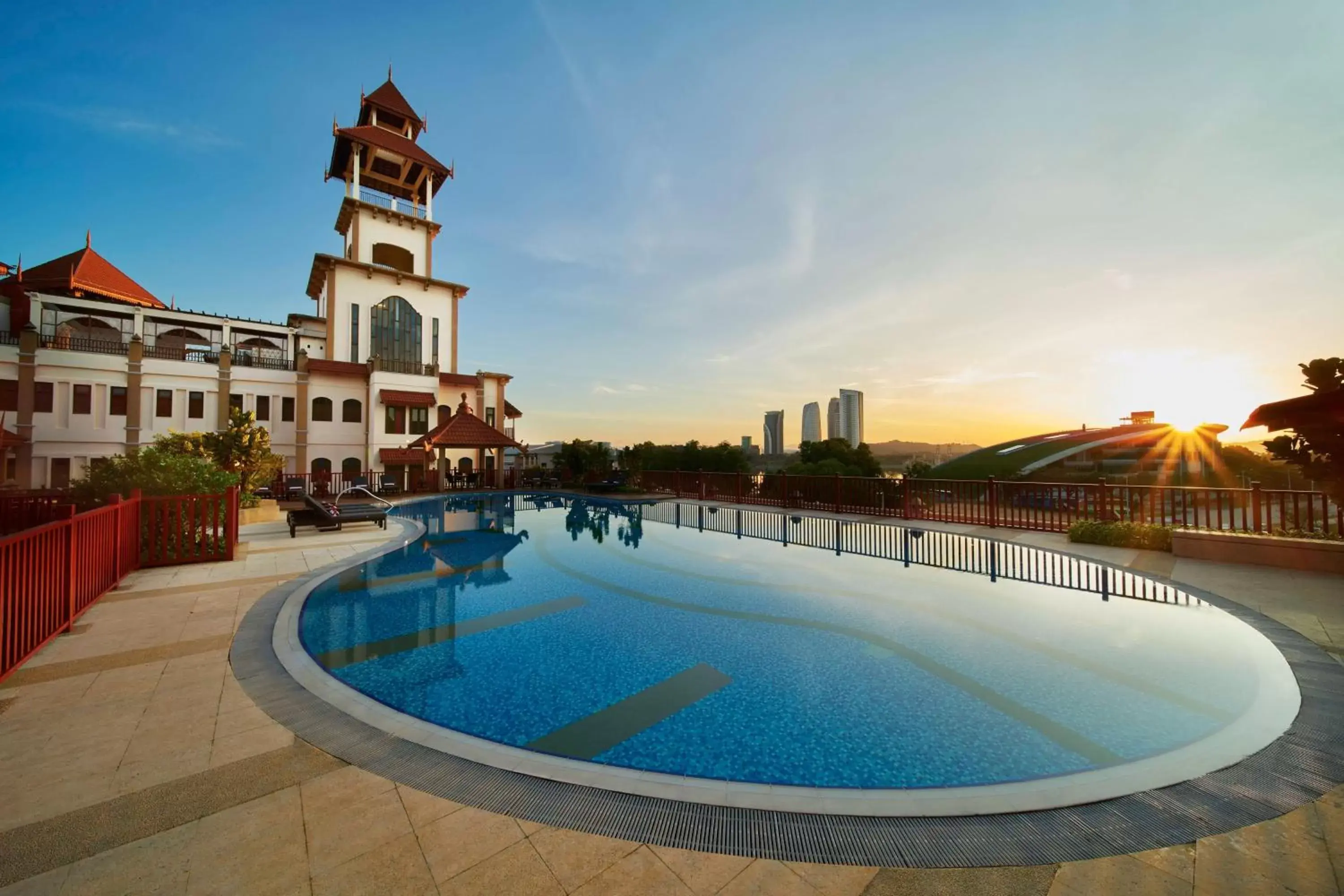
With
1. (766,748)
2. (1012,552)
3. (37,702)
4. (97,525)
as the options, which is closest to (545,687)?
(766,748)

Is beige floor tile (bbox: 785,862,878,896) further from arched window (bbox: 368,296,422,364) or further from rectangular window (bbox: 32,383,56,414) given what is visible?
rectangular window (bbox: 32,383,56,414)

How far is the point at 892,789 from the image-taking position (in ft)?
8.95

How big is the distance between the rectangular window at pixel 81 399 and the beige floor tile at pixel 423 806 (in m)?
29.2

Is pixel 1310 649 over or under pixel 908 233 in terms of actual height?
under

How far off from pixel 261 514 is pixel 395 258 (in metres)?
20.9

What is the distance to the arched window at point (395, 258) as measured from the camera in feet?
90.7

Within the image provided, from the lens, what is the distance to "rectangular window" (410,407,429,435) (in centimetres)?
2467

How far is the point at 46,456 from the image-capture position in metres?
19.4

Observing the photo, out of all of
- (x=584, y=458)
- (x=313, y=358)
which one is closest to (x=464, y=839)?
(x=584, y=458)

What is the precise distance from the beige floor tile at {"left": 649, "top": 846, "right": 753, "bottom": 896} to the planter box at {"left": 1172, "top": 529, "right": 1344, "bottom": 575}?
31.0 feet

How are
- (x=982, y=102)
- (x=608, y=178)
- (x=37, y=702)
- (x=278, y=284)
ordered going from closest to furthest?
1. (x=37, y=702)
2. (x=982, y=102)
3. (x=608, y=178)
4. (x=278, y=284)

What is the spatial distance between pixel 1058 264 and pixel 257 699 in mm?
17363

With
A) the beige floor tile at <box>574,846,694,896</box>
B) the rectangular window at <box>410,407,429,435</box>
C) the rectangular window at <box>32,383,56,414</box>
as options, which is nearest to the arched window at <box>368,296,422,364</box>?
the rectangular window at <box>410,407,429,435</box>

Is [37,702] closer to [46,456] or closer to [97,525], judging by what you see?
[97,525]
